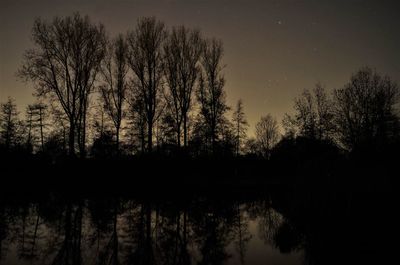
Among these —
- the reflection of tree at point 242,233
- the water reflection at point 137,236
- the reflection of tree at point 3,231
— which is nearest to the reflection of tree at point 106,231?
the water reflection at point 137,236

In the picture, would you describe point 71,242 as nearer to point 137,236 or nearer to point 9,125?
point 137,236

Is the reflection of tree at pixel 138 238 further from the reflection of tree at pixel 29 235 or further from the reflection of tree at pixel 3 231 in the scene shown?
the reflection of tree at pixel 3 231

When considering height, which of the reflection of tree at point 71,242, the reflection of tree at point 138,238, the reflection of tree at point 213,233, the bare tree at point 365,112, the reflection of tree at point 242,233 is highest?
the bare tree at point 365,112

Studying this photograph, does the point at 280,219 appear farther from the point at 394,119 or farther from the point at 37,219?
the point at 394,119

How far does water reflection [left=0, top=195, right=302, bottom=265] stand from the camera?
5.68 metres

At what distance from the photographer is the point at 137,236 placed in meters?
7.23

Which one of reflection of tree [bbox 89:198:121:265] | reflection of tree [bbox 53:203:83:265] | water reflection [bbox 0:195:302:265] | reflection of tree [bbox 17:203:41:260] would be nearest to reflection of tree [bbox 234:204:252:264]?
water reflection [bbox 0:195:302:265]

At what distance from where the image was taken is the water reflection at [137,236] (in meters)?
5.68

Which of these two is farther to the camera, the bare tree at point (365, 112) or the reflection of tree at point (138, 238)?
the bare tree at point (365, 112)

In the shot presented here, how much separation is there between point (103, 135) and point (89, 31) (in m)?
13.0

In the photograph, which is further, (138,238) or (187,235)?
(187,235)

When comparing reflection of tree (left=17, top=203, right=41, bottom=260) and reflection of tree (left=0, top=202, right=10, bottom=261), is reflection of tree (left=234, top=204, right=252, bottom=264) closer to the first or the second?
reflection of tree (left=17, top=203, right=41, bottom=260)

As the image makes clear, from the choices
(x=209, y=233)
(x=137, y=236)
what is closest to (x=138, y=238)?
(x=137, y=236)

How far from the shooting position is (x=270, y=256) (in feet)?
19.8
